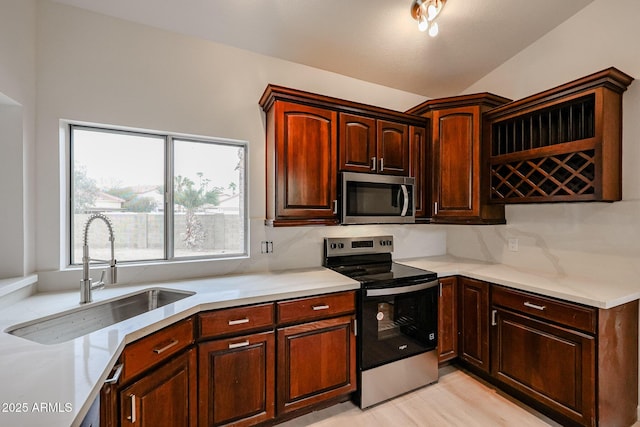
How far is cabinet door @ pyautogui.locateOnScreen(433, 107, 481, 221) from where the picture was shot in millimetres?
2459

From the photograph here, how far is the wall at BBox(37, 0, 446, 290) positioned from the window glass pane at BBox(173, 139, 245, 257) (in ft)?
0.45

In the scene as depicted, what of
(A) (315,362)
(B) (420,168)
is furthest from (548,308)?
(A) (315,362)

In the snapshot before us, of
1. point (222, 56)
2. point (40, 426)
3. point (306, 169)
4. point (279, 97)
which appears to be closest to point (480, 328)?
point (306, 169)

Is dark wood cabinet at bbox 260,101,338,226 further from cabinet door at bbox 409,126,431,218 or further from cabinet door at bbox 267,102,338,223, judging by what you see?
cabinet door at bbox 409,126,431,218

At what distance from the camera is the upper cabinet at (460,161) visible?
2.45m

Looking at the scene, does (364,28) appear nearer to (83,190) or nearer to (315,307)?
(315,307)

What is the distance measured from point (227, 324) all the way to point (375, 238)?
1598mm

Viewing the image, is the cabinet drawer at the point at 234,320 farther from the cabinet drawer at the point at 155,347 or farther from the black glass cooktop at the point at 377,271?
the black glass cooktop at the point at 377,271

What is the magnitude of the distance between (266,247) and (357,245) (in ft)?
2.79

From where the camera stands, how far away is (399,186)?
8.01 ft

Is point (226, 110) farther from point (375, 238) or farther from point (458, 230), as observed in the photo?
point (458, 230)

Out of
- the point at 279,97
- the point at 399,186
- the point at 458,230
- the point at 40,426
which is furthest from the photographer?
the point at 458,230

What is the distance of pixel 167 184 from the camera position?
7.06 ft

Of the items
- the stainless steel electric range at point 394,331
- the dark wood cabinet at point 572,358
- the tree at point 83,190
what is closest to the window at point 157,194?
the tree at point 83,190
